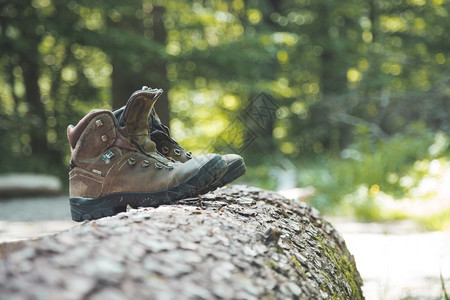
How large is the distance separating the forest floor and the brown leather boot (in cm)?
111

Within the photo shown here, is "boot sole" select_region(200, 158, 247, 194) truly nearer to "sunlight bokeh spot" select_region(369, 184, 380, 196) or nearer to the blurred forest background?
the blurred forest background

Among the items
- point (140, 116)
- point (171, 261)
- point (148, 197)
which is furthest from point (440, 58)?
point (171, 261)

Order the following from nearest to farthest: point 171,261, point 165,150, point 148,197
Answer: point 171,261
point 148,197
point 165,150

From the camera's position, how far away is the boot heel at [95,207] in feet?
6.71

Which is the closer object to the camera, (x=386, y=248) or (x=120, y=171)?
(x=120, y=171)

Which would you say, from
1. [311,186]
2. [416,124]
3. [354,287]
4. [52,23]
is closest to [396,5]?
[416,124]

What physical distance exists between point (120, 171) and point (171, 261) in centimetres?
93

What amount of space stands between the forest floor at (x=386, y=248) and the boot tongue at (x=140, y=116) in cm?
129

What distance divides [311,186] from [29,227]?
4482mm

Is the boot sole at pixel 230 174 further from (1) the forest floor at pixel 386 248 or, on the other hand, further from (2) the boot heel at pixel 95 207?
(1) the forest floor at pixel 386 248

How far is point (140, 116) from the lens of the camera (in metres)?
→ 2.07

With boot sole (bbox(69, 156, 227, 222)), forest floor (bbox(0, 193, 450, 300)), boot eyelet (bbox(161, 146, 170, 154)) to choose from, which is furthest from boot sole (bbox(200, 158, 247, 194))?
forest floor (bbox(0, 193, 450, 300))

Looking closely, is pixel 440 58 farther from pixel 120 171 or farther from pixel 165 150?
pixel 120 171

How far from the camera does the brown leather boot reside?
6.42 ft
